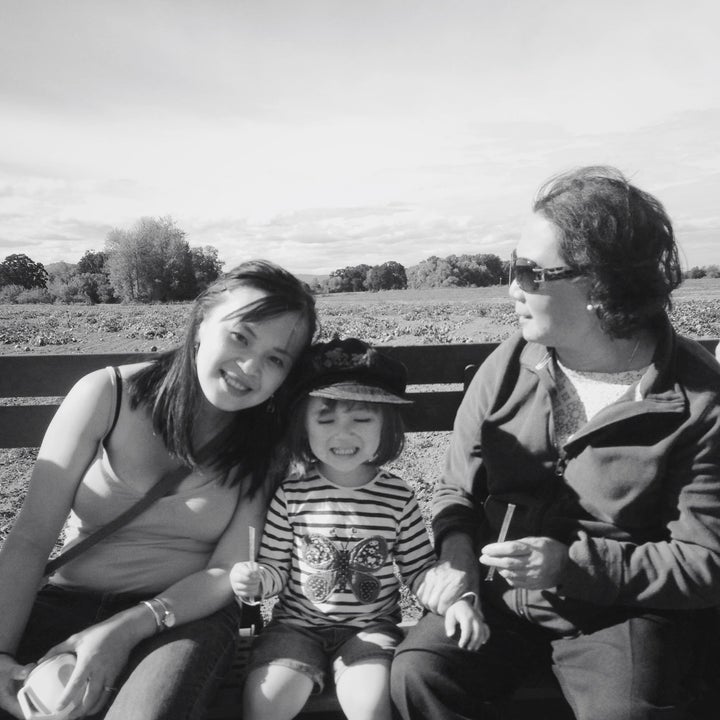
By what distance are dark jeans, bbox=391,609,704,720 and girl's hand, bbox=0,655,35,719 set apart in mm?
1061

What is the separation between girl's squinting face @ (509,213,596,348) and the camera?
2.29 m

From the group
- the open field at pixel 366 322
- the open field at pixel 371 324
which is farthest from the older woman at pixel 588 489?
the open field at pixel 366 322

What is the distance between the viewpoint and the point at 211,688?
212 centimetres

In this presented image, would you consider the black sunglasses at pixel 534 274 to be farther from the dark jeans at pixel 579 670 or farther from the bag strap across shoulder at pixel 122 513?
the bag strap across shoulder at pixel 122 513

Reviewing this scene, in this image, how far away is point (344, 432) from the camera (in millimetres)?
2418

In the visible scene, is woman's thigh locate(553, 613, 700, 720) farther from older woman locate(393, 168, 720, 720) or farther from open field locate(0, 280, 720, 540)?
open field locate(0, 280, 720, 540)

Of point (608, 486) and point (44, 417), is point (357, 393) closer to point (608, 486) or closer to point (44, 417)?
point (608, 486)

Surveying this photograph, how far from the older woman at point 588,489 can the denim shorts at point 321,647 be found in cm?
12

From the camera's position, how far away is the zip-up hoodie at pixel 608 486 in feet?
6.86

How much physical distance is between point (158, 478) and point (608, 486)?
1.44 meters

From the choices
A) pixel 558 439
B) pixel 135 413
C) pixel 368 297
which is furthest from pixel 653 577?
pixel 368 297

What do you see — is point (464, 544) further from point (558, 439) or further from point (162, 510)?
point (162, 510)

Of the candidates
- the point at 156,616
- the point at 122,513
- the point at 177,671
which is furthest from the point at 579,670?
the point at 122,513

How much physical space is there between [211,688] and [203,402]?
35.8 inches
